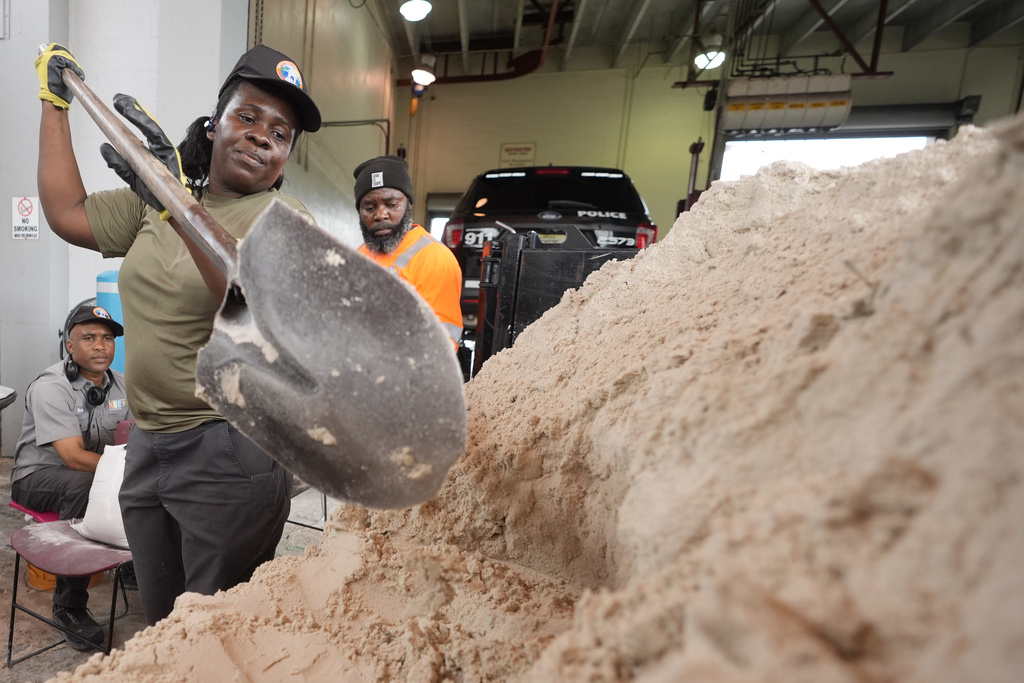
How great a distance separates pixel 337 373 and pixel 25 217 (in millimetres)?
6000

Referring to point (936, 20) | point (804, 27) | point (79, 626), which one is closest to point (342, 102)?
point (79, 626)

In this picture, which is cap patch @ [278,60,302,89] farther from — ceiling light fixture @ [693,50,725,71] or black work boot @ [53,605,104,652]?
ceiling light fixture @ [693,50,725,71]

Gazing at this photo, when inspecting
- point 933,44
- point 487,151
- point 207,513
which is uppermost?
point 933,44

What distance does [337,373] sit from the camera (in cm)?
86

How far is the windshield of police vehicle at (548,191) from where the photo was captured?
4.57 m

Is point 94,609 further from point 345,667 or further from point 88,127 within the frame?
point 88,127

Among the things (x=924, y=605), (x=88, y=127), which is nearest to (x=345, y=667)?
(x=924, y=605)

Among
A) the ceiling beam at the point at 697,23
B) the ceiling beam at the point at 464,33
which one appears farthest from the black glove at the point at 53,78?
the ceiling beam at the point at 697,23

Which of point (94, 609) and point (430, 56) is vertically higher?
point (430, 56)

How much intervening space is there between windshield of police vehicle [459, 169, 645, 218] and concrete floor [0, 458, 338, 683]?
323 cm

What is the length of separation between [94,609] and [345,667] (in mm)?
3076

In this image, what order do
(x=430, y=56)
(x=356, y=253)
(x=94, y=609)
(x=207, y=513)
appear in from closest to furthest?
(x=356, y=253), (x=207, y=513), (x=94, y=609), (x=430, y=56)

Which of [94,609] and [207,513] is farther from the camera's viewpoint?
[94,609]

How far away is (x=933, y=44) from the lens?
8.26 metres
